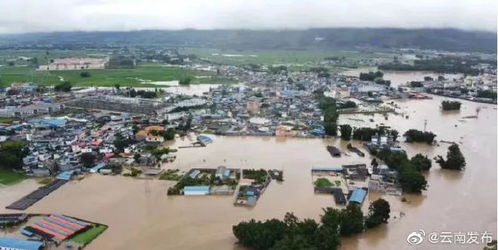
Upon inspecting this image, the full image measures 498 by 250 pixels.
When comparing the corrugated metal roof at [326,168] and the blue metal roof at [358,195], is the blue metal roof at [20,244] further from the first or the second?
the corrugated metal roof at [326,168]

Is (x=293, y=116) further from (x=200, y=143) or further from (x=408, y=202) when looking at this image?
(x=408, y=202)

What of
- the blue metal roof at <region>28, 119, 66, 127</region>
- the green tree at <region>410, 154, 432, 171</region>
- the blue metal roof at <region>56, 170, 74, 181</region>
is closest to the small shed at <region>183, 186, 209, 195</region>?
the blue metal roof at <region>56, 170, 74, 181</region>

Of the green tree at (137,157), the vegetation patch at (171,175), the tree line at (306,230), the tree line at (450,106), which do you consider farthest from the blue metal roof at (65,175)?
the tree line at (450,106)

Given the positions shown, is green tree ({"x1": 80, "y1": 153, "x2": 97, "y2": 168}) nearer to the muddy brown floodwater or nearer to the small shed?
the muddy brown floodwater

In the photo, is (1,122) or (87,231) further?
(1,122)

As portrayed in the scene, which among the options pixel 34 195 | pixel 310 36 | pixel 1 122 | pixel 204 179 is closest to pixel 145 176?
pixel 204 179

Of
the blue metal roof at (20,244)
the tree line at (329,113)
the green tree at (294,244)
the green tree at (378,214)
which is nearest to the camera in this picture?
the green tree at (294,244)
